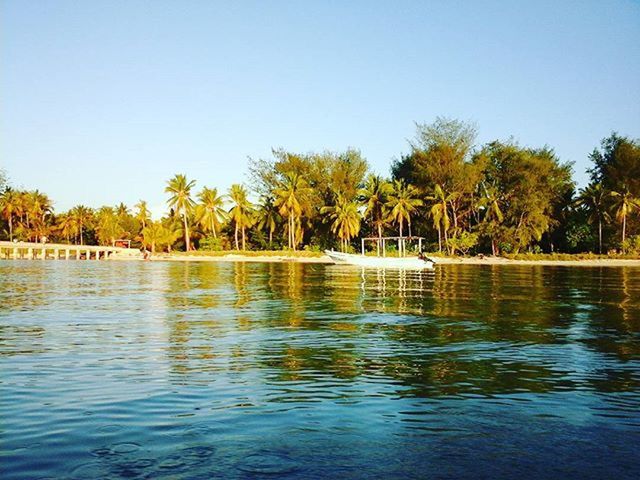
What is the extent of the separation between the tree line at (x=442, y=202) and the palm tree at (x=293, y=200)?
0.59 feet

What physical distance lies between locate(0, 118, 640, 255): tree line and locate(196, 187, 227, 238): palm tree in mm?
182

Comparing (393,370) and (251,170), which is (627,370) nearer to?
(393,370)

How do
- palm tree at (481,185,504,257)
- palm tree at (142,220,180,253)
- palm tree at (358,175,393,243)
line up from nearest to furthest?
palm tree at (481,185,504,257) → palm tree at (358,175,393,243) → palm tree at (142,220,180,253)

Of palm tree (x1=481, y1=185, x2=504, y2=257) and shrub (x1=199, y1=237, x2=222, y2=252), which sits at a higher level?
palm tree (x1=481, y1=185, x2=504, y2=257)

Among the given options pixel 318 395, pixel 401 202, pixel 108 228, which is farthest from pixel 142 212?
pixel 318 395

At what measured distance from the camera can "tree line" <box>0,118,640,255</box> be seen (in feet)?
288

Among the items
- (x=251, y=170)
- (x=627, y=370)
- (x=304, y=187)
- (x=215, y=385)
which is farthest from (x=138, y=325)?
(x=251, y=170)

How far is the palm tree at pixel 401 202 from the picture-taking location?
8894 cm

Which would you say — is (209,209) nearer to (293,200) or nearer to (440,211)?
(293,200)

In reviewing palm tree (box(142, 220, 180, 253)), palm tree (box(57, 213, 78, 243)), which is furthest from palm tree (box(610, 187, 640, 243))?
palm tree (box(57, 213, 78, 243))

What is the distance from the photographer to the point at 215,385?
11766 millimetres

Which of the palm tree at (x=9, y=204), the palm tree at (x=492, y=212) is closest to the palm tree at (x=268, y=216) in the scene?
the palm tree at (x=492, y=212)

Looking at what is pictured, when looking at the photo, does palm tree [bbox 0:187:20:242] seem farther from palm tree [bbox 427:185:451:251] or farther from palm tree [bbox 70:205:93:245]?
palm tree [bbox 427:185:451:251]

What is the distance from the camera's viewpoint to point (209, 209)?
107 metres
